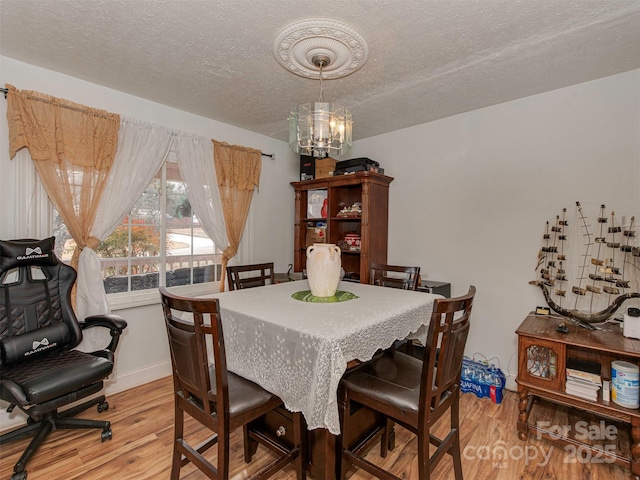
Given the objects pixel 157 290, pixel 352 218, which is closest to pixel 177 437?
pixel 157 290

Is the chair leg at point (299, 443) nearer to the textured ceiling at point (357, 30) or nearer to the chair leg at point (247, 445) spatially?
the chair leg at point (247, 445)

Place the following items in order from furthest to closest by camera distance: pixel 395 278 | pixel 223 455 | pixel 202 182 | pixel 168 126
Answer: pixel 202 182 → pixel 168 126 → pixel 395 278 → pixel 223 455

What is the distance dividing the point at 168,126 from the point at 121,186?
0.74 m

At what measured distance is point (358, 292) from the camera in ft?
7.09

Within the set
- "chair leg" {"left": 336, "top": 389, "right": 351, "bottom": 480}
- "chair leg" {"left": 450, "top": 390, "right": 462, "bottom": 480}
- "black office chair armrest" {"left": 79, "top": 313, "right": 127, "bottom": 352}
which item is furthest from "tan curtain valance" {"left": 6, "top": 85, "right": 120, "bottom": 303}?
"chair leg" {"left": 450, "top": 390, "right": 462, "bottom": 480}

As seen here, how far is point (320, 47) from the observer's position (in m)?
1.89

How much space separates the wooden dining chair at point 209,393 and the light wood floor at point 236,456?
381 mm

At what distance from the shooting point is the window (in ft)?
8.94

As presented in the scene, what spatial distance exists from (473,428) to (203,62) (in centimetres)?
311

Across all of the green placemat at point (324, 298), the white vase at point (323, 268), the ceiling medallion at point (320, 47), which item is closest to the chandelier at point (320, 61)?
the ceiling medallion at point (320, 47)

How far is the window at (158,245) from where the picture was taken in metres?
2.72

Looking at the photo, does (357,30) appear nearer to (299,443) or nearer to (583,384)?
(299,443)

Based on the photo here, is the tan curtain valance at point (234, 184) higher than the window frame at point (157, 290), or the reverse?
the tan curtain valance at point (234, 184)

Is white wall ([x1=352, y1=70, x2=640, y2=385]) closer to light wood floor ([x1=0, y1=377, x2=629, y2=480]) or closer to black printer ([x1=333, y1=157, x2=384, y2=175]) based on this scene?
black printer ([x1=333, y1=157, x2=384, y2=175])
